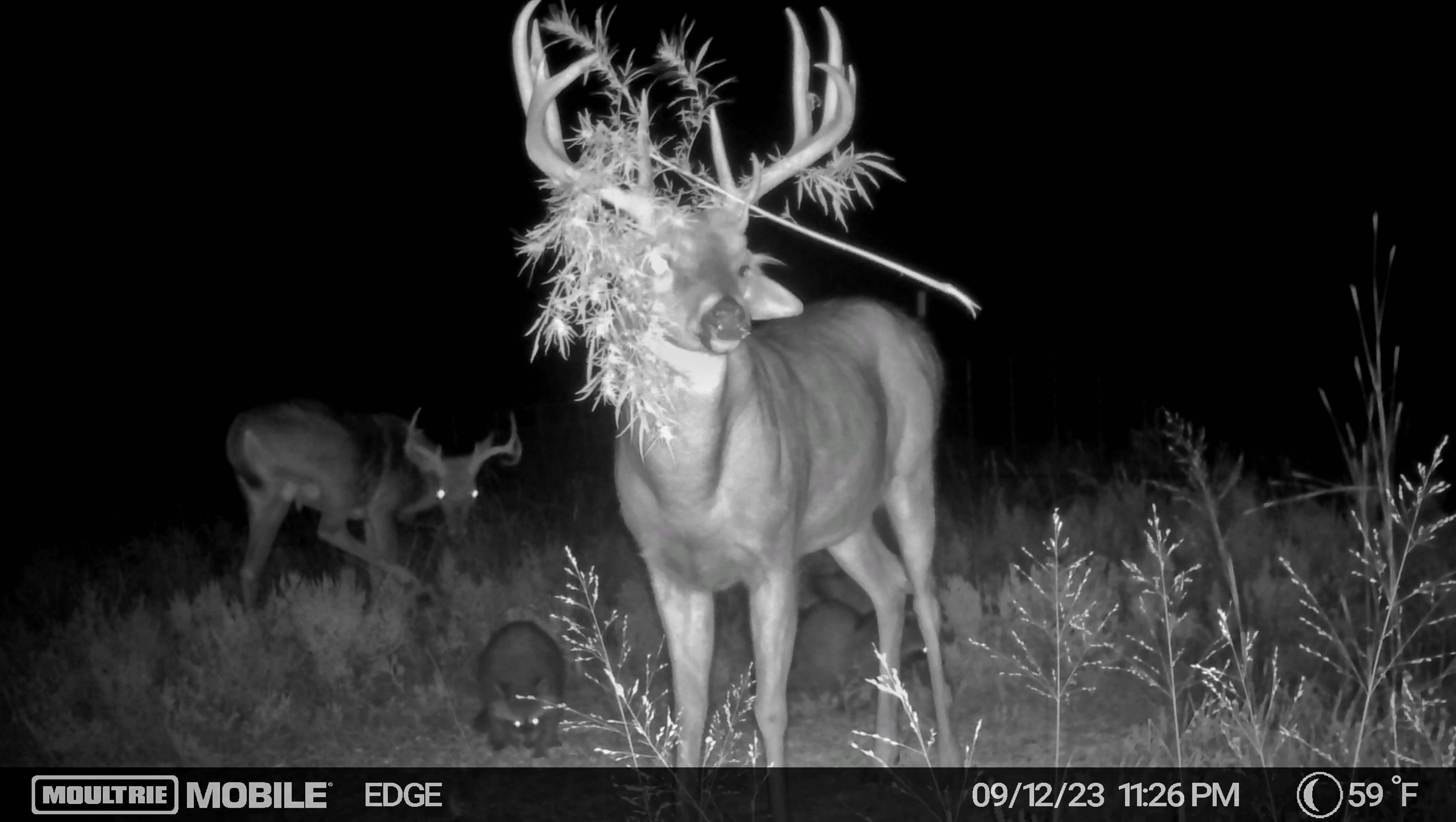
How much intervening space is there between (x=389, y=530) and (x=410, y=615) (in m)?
1.46

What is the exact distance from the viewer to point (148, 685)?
6.20 m

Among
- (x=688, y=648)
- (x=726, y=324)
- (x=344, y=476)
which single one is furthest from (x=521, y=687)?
(x=344, y=476)

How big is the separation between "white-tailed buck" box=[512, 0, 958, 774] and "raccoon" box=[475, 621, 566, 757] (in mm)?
1278

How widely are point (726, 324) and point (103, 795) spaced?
10.7 feet

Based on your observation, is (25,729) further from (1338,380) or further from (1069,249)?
(1069,249)

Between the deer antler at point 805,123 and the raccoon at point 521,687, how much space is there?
8.00 ft

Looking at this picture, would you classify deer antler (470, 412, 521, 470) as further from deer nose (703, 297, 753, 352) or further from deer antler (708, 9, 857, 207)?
deer nose (703, 297, 753, 352)

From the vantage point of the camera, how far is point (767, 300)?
417 centimetres

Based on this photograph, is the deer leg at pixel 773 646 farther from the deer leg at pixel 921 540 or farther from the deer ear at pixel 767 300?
the deer leg at pixel 921 540

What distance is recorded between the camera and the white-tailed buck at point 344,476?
8.47 m

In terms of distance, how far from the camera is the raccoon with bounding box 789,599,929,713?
623 cm

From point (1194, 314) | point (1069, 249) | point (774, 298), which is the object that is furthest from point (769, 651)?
point (1069, 249)

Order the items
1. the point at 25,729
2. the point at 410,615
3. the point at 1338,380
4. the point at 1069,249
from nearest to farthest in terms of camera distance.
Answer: the point at 25,729 → the point at 410,615 → the point at 1338,380 → the point at 1069,249
